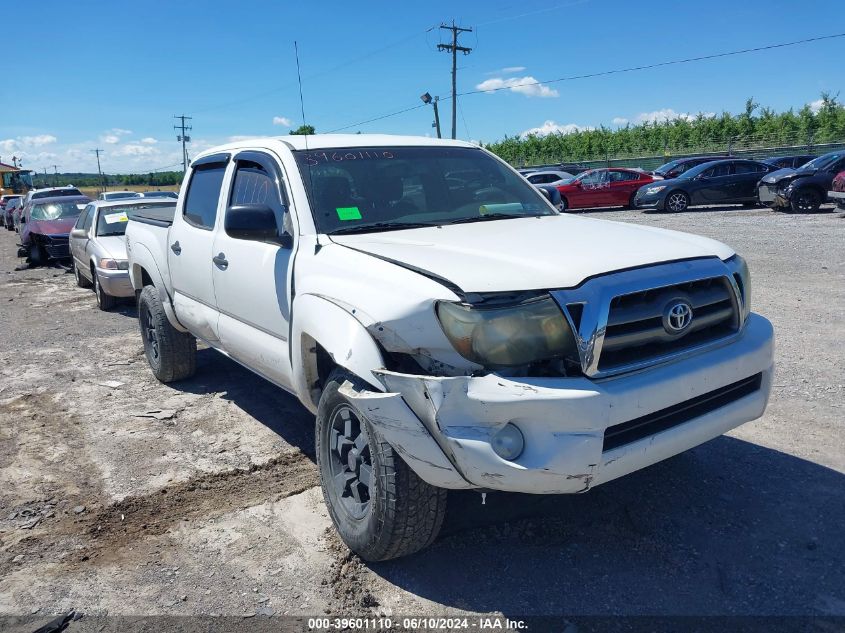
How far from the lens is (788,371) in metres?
5.29

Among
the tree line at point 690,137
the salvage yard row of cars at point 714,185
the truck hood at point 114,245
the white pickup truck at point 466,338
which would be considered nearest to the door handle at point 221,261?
the white pickup truck at point 466,338

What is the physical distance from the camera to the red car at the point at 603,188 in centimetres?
2412

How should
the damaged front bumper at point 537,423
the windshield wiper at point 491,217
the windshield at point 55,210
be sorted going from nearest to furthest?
the damaged front bumper at point 537,423
the windshield wiper at point 491,217
the windshield at point 55,210

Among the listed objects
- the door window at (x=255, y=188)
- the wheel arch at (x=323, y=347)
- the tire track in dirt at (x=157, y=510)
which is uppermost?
the door window at (x=255, y=188)

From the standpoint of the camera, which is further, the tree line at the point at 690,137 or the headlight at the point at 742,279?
the tree line at the point at 690,137

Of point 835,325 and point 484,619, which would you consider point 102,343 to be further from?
point 835,325

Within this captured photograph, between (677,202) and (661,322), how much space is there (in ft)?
65.0

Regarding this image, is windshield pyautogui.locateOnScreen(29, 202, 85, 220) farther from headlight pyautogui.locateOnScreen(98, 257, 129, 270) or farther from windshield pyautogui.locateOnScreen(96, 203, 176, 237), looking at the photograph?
headlight pyautogui.locateOnScreen(98, 257, 129, 270)

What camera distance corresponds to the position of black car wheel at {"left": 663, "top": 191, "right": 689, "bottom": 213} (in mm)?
20859

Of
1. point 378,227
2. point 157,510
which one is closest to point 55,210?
point 157,510

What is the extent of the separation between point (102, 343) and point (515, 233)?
6264mm

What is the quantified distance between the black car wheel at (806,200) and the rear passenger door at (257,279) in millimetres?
17260

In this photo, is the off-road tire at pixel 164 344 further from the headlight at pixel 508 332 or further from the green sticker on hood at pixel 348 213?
the headlight at pixel 508 332

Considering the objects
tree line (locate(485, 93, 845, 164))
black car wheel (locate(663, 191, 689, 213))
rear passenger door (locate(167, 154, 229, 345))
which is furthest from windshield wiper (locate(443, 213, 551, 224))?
tree line (locate(485, 93, 845, 164))
